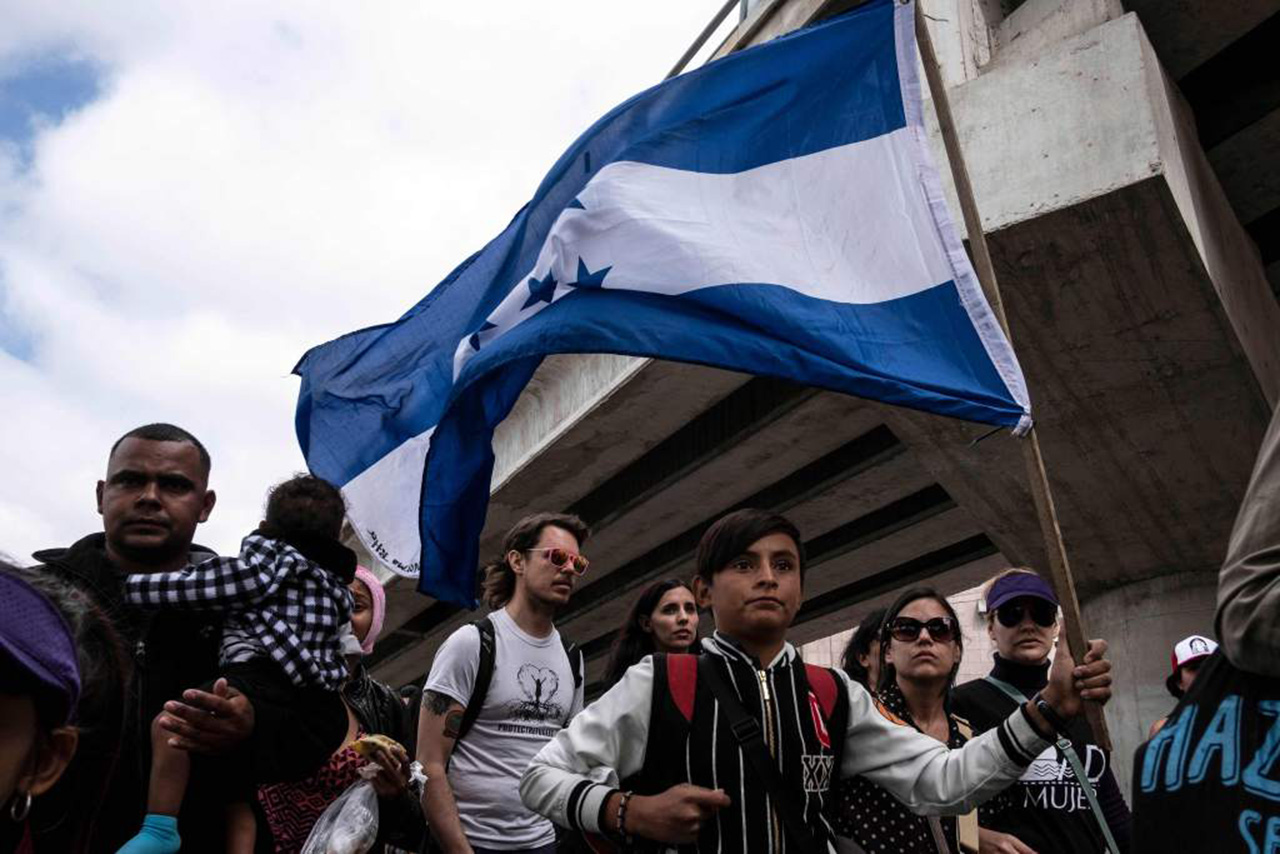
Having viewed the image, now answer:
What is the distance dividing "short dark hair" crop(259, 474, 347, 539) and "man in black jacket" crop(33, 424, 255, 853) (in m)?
→ 0.22

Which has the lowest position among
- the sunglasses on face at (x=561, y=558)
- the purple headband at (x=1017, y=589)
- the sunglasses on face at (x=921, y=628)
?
the sunglasses on face at (x=921, y=628)

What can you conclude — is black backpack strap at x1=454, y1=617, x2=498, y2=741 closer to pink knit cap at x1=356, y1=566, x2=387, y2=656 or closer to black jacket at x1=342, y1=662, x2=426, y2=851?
black jacket at x1=342, y1=662, x2=426, y2=851

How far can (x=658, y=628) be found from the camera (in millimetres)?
5414

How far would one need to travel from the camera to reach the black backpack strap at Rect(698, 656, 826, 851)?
285 cm

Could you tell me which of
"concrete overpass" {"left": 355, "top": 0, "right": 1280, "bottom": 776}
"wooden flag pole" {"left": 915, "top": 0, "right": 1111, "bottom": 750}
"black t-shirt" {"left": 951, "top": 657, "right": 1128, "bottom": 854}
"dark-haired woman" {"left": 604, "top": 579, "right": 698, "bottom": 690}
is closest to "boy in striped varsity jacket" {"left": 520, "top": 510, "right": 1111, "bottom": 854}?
"wooden flag pole" {"left": 915, "top": 0, "right": 1111, "bottom": 750}

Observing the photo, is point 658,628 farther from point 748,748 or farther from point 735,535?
point 748,748

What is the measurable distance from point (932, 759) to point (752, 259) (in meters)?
1.94

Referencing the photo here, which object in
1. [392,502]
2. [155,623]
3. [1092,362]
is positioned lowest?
[155,623]

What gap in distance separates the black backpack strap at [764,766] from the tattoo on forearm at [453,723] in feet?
6.06

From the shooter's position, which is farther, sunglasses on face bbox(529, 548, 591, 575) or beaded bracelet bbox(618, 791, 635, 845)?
sunglasses on face bbox(529, 548, 591, 575)

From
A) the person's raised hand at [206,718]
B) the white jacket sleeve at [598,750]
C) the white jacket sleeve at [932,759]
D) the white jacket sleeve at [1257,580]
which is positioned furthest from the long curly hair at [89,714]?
the white jacket sleeve at [1257,580]

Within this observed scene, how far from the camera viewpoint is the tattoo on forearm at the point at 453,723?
4.57 m

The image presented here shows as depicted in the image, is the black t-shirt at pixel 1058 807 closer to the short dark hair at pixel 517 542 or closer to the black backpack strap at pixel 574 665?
the black backpack strap at pixel 574 665

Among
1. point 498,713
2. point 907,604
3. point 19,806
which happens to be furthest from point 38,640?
point 907,604
